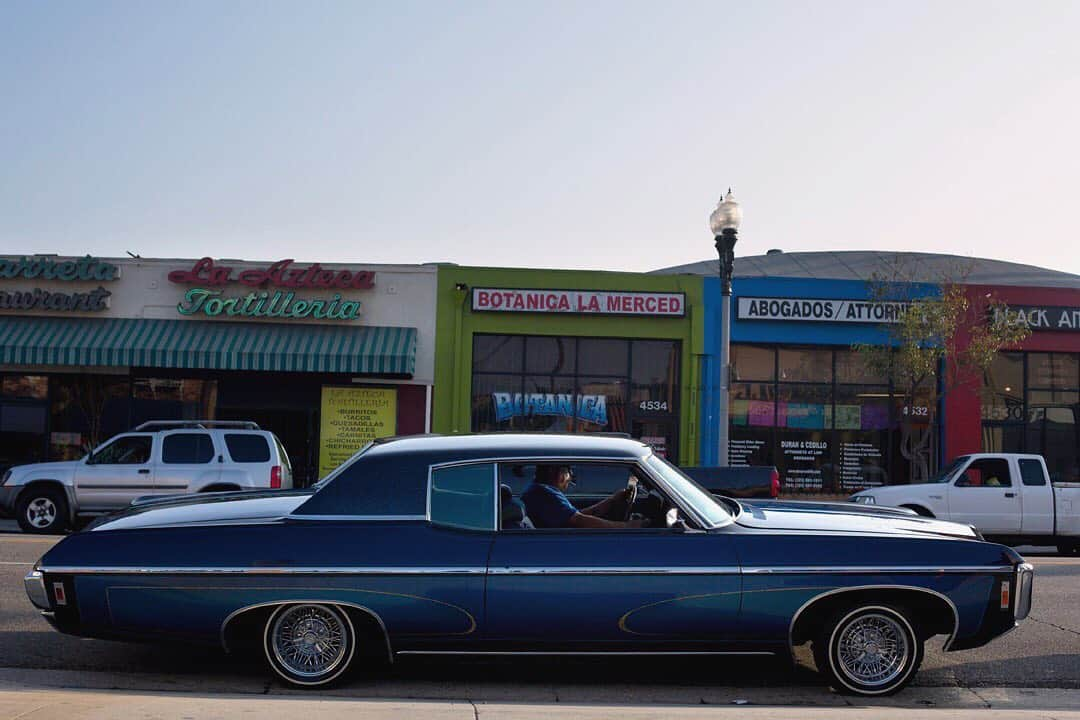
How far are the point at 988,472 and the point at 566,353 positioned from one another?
909 cm

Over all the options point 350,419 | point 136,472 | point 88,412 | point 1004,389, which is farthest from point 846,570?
point 88,412

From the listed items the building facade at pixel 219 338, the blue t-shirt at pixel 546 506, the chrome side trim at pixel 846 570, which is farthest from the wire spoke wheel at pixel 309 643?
the building facade at pixel 219 338

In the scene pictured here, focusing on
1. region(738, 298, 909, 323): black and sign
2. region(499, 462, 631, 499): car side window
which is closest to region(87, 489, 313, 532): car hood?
region(499, 462, 631, 499): car side window

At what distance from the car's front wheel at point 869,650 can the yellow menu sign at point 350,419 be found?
55.5 ft

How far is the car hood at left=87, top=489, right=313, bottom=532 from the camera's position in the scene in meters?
6.68

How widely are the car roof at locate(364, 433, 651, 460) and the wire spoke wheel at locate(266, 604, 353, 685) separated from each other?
40.4 inches

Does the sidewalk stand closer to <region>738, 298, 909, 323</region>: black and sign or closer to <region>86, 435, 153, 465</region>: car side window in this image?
<region>86, 435, 153, 465</region>: car side window

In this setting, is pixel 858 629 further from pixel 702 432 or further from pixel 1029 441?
pixel 1029 441

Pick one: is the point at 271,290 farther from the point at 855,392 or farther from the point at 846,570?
the point at 846,570

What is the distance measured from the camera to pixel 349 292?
23.0 m

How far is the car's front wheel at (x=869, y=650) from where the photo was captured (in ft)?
21.3

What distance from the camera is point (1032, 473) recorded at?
16891mm

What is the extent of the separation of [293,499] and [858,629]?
3609mm

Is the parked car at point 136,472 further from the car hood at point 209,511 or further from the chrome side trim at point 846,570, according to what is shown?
the chrome side trim at point 846,570
